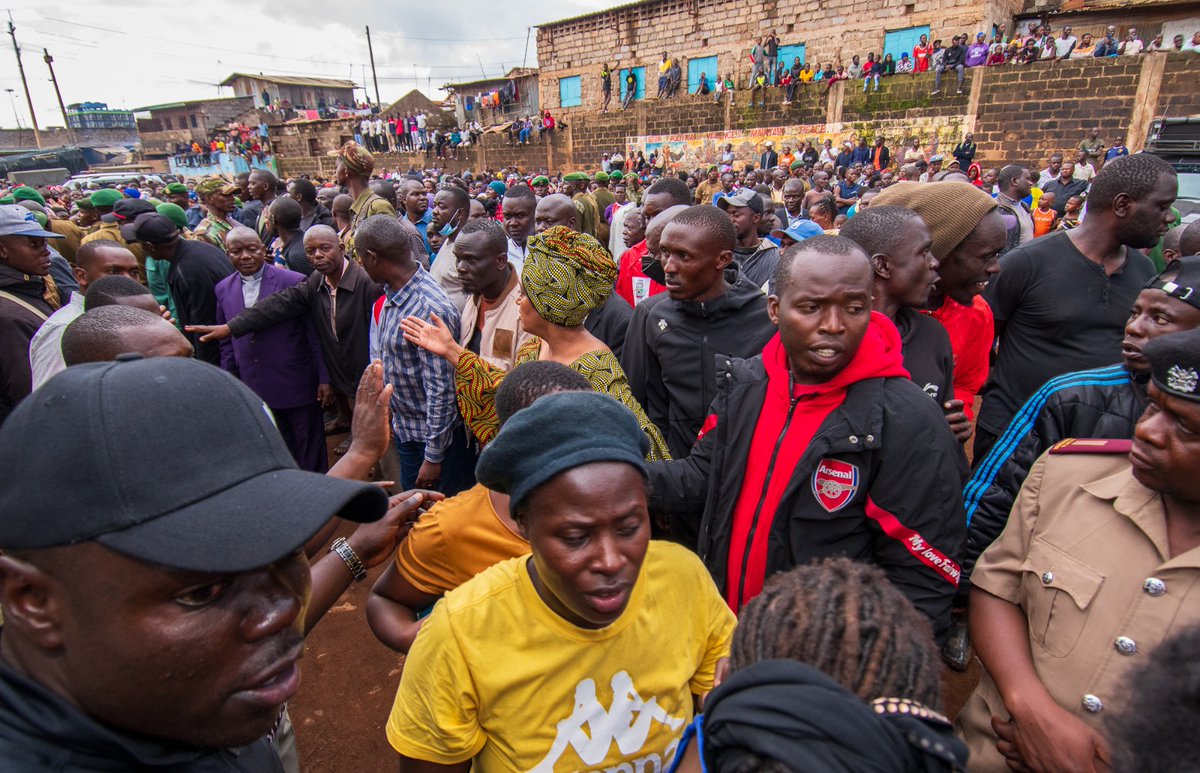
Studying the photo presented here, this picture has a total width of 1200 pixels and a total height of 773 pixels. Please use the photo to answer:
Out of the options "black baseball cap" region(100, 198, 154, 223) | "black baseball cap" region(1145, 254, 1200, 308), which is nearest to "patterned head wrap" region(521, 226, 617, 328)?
"black baseball cap" region(1145, 254, 1200, 308)

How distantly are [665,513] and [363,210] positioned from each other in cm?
493

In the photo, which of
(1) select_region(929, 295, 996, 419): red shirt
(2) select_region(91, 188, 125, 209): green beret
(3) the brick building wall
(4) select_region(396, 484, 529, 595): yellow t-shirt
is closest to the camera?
(4) select_region(396, 484, 529, 595): yellow t-shirt

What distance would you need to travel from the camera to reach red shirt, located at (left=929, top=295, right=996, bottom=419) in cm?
282

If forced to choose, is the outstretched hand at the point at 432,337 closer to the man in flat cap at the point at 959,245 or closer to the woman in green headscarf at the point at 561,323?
the woman in green headscarf at the point at 561,323

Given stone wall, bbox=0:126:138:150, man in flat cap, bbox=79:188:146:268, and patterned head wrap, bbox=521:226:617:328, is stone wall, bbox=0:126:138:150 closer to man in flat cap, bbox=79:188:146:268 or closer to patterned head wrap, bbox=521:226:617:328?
man in flat cap, bbox=79:188:146:268

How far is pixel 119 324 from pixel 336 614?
221cm

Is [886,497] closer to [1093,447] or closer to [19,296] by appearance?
[1093,447]

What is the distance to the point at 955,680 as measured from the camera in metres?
3.13

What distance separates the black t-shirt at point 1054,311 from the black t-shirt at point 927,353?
976 mm

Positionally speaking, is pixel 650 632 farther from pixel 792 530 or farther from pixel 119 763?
pixel 119 763

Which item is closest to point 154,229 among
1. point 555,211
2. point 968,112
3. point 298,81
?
point 555,211

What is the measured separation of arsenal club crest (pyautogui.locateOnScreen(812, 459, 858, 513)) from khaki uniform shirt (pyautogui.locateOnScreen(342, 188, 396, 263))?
464cm

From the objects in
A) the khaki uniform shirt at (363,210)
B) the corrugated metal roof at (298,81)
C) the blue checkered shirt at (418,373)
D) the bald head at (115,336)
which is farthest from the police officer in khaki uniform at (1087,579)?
the corrugated metal roof at (298,81)

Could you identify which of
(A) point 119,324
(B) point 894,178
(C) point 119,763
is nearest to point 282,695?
(C) point 119,763
